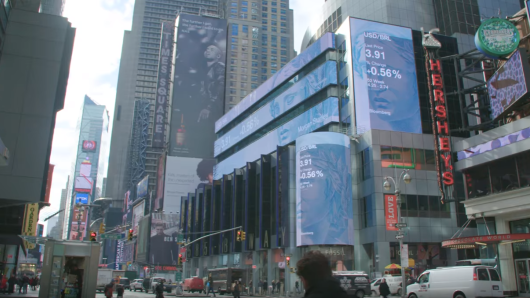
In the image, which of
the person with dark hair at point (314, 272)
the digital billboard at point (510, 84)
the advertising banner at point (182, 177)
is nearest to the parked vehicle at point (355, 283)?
the digital billboard at point (510, 84)

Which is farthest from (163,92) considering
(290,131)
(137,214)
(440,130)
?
(440,130)

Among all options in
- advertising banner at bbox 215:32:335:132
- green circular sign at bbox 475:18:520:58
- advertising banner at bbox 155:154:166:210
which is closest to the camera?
green circular sign at bbox 475:18:520:58

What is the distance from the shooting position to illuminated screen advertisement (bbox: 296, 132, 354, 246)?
168 ft

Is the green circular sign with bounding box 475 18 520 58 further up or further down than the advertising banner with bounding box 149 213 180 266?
further up

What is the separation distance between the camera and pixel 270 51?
540 ft

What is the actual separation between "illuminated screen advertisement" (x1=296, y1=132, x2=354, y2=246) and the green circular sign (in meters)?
19.5

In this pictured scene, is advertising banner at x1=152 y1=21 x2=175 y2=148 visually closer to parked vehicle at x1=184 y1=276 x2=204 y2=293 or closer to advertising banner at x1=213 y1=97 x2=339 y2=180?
advertising banner at x1=213 y1=97 x2=339 y2=180

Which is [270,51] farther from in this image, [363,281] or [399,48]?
[363,281]

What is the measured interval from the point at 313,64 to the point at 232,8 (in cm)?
10466

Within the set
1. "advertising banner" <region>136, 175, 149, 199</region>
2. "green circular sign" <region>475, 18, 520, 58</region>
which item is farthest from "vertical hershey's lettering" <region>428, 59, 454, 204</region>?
"advertising banner" <region>136, 175, 149, 199</region>

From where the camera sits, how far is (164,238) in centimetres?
11988

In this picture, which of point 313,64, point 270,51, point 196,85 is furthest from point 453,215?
point 270,51

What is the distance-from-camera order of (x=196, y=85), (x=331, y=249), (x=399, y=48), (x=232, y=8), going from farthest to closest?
(x=232, y=8), (x=196, y=85), (x=399, y=48), (x=331, y=249)

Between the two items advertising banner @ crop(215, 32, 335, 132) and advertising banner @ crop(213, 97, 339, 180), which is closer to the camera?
advertising banner @ crop(213, 97, 339, 180)
